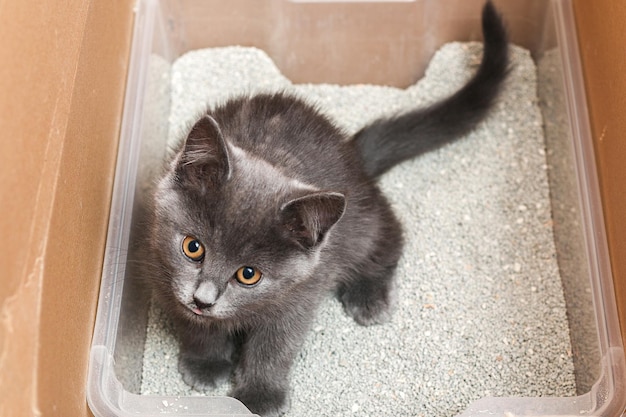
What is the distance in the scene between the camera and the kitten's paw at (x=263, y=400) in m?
2.02

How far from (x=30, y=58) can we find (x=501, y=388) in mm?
1444

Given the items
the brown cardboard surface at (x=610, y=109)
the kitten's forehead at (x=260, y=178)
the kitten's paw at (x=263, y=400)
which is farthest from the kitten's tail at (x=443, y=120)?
the kitten's paw at (x=263, y=400)

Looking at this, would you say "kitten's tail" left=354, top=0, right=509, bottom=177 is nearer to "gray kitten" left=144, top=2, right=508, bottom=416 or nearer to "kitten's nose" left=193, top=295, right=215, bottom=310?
"gray kitten" left=144, top=2, right=508, bottom=416

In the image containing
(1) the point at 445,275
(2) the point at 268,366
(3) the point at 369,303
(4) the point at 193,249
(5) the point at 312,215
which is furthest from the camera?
(1) the point at 445,275

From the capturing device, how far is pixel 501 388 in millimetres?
2135

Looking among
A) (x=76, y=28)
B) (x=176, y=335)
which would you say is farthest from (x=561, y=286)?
(x=76, y=28)

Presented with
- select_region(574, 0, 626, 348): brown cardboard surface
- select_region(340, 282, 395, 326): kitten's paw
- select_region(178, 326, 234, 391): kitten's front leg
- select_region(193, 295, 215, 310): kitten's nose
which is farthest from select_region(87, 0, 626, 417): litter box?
select_region(340, 282, 395, 326): kitten's paw

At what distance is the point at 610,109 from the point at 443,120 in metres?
0.49

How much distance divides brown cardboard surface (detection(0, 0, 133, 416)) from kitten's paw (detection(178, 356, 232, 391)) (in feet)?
1.01

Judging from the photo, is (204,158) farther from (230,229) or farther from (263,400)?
(263,400)

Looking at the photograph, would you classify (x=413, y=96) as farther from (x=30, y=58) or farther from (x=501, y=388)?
(x=30, y=58)

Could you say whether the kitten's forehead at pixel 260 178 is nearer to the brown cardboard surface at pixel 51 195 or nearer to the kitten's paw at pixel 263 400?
the brown cardboard surface at pixel 51 195

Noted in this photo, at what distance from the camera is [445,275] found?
2342mm

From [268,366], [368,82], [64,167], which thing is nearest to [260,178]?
[64,167]
